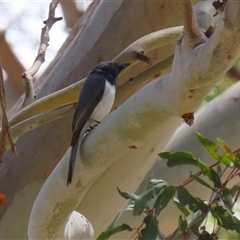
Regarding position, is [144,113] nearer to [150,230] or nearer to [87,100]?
[150,230]

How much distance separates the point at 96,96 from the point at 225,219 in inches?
25.3

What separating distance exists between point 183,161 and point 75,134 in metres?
0.31

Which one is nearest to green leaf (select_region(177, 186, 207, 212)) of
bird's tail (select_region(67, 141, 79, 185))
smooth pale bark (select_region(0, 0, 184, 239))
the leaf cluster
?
the leaf cluster

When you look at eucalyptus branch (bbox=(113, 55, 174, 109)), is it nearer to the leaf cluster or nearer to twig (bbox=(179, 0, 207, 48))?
the leaf cluster

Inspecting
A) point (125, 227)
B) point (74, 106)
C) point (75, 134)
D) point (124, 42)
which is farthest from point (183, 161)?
point (124, 42)

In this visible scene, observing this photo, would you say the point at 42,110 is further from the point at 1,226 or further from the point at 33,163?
the point at 1,226

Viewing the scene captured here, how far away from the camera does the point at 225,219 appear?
113cm

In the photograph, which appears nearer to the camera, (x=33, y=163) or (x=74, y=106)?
(x=74, y=106)

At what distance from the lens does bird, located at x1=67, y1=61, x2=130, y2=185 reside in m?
1.50

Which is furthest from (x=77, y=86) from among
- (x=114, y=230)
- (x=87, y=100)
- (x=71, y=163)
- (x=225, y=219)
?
(x=225, y=219)

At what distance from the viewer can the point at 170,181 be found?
1.91 metres

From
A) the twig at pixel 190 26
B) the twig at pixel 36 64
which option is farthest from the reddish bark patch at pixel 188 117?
the twig at pixel 36 64

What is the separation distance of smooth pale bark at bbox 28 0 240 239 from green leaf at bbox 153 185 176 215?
0.12m

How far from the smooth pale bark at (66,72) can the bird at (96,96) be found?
155 mm
